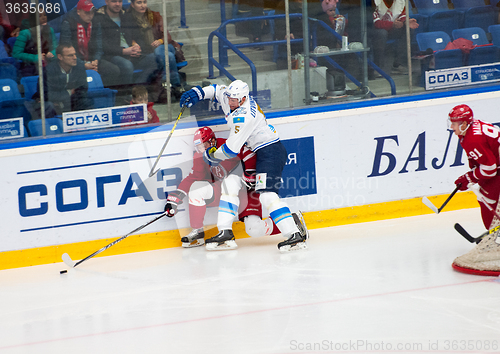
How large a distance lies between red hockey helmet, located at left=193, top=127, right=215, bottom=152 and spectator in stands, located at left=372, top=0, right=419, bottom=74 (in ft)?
5.43

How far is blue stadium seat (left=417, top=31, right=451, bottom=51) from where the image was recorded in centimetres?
535

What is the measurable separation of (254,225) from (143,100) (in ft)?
4.41

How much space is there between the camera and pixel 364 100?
518 cm

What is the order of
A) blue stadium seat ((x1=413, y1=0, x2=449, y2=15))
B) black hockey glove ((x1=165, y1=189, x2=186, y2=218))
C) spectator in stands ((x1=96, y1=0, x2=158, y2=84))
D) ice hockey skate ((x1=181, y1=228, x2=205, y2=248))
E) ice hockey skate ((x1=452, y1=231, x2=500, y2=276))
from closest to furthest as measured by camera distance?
ice hockey skate ((x1=452, y1=231, x2=500, y2=276))
spectator in stands ((x1=96, y1=0, x2=158, y2=84))
black hockey glove ((x1=165, y1=189, x2=186, y2=218))
ice hockey skate ((x1=181, y1=228, x2=205, y2=248))
blue stadium seat ((x1=413, y1=0, x2=449, y2=15))

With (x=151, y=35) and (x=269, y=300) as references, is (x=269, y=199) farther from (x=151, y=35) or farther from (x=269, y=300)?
(x=151, y=35)

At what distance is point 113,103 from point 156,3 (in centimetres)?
87

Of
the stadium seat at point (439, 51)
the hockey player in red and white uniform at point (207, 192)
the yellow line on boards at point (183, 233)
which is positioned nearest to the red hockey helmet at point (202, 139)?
the hockey player in red and white uniform at point (207, 192)

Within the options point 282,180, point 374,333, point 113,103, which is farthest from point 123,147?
point 374,333

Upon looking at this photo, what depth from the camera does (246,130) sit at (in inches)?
178

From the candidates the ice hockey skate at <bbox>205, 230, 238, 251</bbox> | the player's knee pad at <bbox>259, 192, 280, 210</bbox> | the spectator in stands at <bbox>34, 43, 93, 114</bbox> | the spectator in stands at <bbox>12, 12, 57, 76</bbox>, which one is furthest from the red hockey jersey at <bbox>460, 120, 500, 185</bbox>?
the spectator in stands at <bbox>12, 12, 57, 76</bbox>

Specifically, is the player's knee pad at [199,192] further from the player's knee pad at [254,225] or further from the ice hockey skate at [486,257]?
the ice hockey skate at [486,257]

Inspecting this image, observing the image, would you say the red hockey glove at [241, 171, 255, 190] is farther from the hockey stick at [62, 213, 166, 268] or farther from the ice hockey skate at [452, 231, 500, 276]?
the ice hockey skate at [452, 231, 500, 276]

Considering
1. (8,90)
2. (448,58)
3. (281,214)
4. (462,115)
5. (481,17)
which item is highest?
(481,17)

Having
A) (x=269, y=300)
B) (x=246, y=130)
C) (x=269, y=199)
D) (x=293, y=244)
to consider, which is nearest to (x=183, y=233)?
(x=269, y=199)
